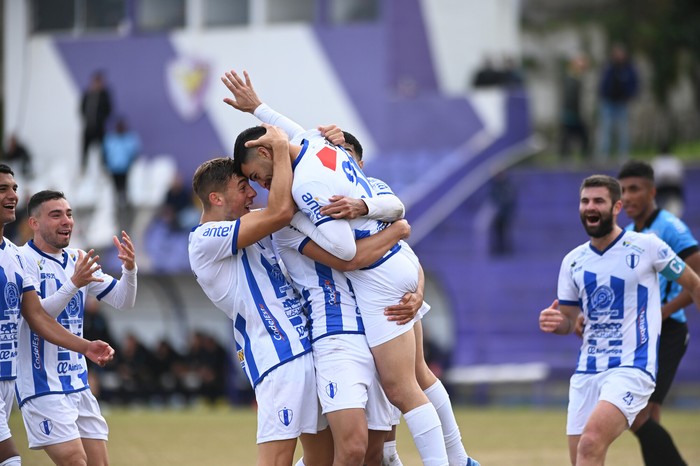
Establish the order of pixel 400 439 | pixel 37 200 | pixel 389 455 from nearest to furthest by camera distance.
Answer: pixel 389 455, pixel 37 200, pixel 400 439

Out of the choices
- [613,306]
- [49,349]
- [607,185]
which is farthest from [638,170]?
[49,349]

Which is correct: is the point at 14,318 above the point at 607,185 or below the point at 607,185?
below

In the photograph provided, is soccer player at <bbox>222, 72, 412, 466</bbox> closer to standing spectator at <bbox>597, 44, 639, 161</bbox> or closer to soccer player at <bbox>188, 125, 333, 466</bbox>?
soccer player at <bbox>188, 125, 333, 466</bbox>

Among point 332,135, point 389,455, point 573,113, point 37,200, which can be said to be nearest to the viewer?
point 332,135

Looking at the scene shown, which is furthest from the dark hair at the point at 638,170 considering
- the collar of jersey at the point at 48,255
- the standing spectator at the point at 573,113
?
the standing spectator at the point at 573,113

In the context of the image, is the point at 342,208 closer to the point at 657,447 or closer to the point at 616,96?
the point at 657,447

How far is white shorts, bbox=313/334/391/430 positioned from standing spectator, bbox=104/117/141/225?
1763cm

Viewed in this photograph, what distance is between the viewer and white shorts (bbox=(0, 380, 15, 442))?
770 centimetres

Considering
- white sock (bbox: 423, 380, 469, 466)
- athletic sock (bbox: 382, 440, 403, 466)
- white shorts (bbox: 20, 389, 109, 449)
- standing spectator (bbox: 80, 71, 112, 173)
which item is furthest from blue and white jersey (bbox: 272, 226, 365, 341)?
standing spectator (bbox: 80, 71, 112, 173)

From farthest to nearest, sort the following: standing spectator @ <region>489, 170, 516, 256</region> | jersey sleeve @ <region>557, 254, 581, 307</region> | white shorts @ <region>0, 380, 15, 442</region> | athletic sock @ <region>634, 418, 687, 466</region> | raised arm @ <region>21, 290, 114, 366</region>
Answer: standing spectator @ <region>489, 170, 516, 256</region> → athletic sock @ <region>634, 418, 687, 466</region> → jersey sleeve @ <region>557, 254, 581, 307</region> → raised arm @ <region>21, 290, 114, 366</region> → white shorts @ <region>0, 380, 15, 442</region>

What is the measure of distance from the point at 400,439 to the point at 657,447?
5.73m

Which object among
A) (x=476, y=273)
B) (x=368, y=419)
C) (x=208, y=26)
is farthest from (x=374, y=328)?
(x=208, y=26)

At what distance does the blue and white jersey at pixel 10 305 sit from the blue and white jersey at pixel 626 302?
12.3 ft

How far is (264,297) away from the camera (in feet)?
24.5
